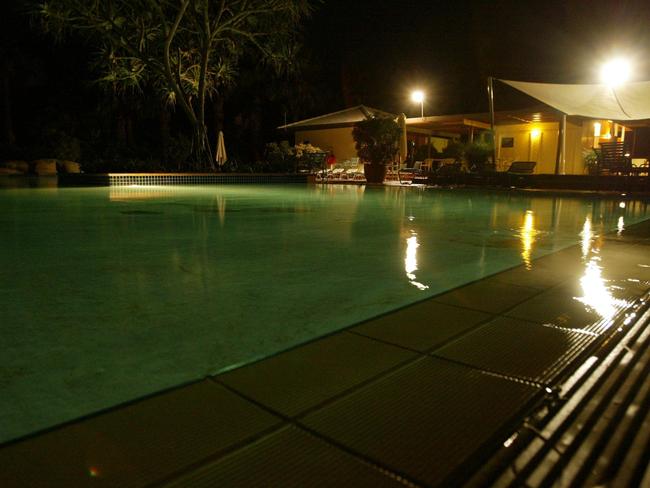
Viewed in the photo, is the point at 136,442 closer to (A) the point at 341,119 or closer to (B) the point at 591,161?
(B) the point at 591,161

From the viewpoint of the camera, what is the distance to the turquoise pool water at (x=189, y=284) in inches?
62.4

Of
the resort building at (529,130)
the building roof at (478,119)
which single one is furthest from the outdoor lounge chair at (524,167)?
the resort building at (529,130)

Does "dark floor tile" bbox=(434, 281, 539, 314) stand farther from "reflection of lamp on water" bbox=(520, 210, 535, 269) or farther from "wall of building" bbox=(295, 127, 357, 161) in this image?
"wall of building" bbox=(295, 127, 357, 161)

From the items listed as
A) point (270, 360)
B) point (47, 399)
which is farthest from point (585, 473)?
point (47, 399)

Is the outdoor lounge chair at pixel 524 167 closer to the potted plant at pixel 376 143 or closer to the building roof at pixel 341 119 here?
the potted plant at pixel 376 143

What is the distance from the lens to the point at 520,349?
174 centimetres

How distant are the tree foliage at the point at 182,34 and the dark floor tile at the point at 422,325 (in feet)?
46.8

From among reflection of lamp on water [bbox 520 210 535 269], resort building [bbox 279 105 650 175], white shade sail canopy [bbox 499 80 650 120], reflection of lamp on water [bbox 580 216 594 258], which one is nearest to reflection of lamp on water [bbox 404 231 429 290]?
reflection of lamp on water [bbox 520 210 535 269]

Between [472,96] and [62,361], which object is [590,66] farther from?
[62,361]

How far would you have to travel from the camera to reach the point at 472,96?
17.5m

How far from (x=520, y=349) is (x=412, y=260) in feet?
5.39

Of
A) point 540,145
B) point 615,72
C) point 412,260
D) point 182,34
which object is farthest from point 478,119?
point 412,260

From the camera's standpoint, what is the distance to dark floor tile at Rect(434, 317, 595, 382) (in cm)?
158

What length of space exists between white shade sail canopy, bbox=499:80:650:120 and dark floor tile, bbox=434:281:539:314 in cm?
1134
